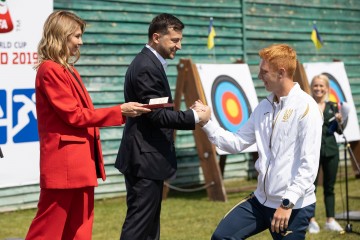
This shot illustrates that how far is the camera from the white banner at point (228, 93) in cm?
961

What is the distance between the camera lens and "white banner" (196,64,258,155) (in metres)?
9.61

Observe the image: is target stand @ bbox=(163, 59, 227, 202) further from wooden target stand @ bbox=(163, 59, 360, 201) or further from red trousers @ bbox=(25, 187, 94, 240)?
red trousers @ bbox=(25, 187, 94, 240)

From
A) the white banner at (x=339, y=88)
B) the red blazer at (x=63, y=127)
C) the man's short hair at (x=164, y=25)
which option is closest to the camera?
the red blazer at (x=63, y=127)

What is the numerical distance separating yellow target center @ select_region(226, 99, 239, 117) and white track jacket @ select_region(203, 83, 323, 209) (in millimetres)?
5286

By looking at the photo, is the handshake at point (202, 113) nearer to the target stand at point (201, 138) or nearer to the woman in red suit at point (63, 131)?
the woman in red suit at point (63, 131)

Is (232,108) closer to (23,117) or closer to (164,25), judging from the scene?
(23,117)

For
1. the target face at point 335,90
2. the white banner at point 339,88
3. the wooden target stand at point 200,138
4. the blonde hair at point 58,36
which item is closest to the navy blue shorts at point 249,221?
the blonde hair at point 58,36

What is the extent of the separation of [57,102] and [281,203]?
1.42 m

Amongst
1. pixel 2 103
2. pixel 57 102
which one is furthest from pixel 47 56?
pixel 2 103

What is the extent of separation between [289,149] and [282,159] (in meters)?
0.07

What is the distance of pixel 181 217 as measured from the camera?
8469mm

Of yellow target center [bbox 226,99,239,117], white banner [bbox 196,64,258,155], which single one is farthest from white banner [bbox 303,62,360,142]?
yellow target center [bbox 226,99,239,117]

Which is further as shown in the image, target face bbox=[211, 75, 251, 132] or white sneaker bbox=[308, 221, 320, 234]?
target face bbox=[211, 75, 251, 132]

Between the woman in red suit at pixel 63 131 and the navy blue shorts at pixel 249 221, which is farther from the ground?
the woman in red suit at pixel 63 131
